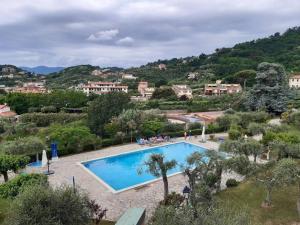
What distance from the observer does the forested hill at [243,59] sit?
84.6 m

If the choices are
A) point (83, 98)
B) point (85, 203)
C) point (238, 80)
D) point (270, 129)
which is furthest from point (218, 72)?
point (85, 203)

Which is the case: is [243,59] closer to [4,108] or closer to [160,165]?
[4,108]

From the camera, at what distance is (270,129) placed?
24.6 metres

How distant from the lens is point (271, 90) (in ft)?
125

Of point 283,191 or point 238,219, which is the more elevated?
point 238,219

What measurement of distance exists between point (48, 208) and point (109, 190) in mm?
7462

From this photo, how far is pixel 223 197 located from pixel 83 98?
41.7 meters

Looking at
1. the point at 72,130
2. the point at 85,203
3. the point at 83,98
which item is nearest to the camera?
the point at 85,203

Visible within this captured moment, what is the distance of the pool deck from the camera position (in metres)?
14.0

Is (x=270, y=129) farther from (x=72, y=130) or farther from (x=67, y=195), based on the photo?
(x=67, y=195)

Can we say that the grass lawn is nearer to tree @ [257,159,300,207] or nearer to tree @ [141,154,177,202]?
tree @ [257,159,300,207]

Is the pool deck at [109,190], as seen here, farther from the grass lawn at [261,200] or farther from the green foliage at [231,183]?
the grass lawn at [261,200]

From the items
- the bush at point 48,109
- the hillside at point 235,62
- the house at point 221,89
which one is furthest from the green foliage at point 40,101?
the hillside at point 235,62

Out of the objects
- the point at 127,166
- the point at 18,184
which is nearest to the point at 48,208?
the point at 18,184
